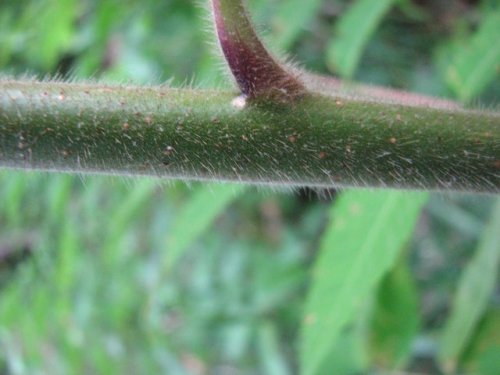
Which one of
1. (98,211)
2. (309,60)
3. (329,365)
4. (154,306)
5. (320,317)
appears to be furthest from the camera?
(98,211)

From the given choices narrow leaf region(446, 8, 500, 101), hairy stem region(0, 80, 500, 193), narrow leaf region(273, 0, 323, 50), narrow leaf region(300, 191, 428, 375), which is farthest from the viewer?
Answer: narrow leaf region(273, 0, 323, 50)

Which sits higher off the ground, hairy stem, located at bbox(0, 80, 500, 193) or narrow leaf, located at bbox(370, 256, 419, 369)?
hairy stem, located at bbox(0, 80, 500, 193)

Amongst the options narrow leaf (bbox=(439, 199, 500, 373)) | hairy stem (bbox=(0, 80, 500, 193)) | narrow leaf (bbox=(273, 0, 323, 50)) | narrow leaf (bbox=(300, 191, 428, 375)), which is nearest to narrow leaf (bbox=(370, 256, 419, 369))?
narrow leaf (bbox=(439, 199, 500, 373))

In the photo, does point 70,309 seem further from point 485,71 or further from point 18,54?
point 485,71

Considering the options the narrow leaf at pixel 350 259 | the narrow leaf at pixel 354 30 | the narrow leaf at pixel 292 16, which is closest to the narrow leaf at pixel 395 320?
the narrow leaf at pixel 350 259

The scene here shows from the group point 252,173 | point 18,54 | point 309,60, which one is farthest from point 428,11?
point 252,173

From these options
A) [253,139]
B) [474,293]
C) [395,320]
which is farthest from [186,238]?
[253,139]

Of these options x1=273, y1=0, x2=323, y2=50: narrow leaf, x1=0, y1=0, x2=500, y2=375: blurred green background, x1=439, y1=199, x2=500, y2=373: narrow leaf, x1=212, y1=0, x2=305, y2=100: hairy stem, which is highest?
x1=212, y1=0, x2=305, y2=100: hairy stem

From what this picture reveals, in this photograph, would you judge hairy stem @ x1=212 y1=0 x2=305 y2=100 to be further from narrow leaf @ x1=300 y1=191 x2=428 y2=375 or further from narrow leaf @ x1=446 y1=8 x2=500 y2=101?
narrow leaf @ x1=446 y1=8 x2=500 y2=101
